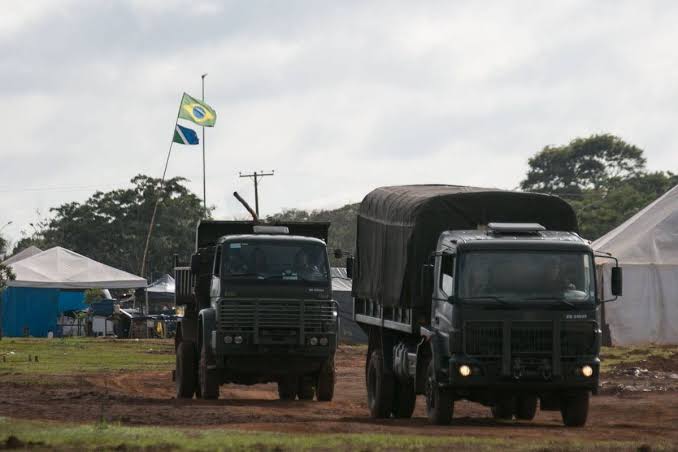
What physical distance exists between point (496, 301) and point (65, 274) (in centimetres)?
5682

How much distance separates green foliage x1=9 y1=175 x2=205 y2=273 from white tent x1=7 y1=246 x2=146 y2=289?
30.4 m

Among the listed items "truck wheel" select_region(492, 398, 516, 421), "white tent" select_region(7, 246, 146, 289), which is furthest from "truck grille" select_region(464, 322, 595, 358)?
"white tent" select_region(7, 246, 146, 289)

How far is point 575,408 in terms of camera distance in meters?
20.3

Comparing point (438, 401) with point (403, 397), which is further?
point (403, 397)

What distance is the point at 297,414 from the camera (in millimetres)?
22781

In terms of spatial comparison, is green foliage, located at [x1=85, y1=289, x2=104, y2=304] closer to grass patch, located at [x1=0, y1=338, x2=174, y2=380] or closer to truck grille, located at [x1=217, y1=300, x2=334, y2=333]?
grass patch, located at [x1=0, y1=338, x2=174, y2=380]

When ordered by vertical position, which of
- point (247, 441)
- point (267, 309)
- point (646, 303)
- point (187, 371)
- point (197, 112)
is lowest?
point (247, 441)

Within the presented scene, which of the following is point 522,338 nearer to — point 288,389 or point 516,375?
point 516,375

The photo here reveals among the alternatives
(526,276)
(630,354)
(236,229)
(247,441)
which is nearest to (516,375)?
(526,276)

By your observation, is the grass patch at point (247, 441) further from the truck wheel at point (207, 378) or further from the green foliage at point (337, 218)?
the green foliage at point (337, 218)

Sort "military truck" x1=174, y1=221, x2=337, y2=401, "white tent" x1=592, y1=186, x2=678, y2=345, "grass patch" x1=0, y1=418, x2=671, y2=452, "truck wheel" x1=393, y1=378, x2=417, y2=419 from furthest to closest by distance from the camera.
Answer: "white tent" x1=592, y1=186, x2=678, y2=345, "military truck" x1=174, y1=221, x2=337, y2=401, "truck wheel" x1=393, y1=378, x2=417, y2=419, "grass patch" x1=0, y1=418, x2=671, y2=452

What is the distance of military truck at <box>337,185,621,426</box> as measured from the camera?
1939 cm

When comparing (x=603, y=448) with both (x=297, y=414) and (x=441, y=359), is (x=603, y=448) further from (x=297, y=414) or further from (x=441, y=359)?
(x=297, y=414)

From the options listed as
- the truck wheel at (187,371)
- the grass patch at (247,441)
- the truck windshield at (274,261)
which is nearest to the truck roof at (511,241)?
the grass patch at (247,441)
